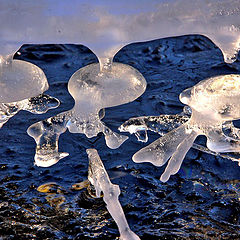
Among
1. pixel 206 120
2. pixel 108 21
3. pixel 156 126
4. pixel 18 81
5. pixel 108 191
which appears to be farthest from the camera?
pixel 156 126

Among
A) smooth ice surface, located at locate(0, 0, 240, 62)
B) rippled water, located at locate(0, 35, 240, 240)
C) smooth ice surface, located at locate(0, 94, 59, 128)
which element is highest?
smooth ice surface, located at locate(0, 0, 240, 62)

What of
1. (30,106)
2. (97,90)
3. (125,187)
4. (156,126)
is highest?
(97,90)

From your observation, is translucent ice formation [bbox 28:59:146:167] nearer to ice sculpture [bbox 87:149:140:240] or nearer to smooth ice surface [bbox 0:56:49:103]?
smooth ice surface [bbox 0:56:49:103]

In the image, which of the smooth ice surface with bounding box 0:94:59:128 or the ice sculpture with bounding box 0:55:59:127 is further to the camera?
the smooth ice surface with bounding box 0:94:59:128

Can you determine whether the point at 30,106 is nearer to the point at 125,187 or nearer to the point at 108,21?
the point at 125,187

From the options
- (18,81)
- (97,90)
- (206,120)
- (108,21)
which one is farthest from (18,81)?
(206,120)

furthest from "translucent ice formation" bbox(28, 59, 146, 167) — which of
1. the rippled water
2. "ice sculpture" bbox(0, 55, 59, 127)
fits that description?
the rippled water

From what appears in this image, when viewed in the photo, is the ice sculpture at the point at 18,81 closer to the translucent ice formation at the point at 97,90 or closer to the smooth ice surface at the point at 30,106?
the translucent ice formation at the point at 97,90

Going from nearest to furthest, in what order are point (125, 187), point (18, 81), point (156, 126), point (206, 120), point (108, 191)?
point (18, 81) → point (206, 120) → point (108, 191) → point (125, 187) → point (156, 126)
